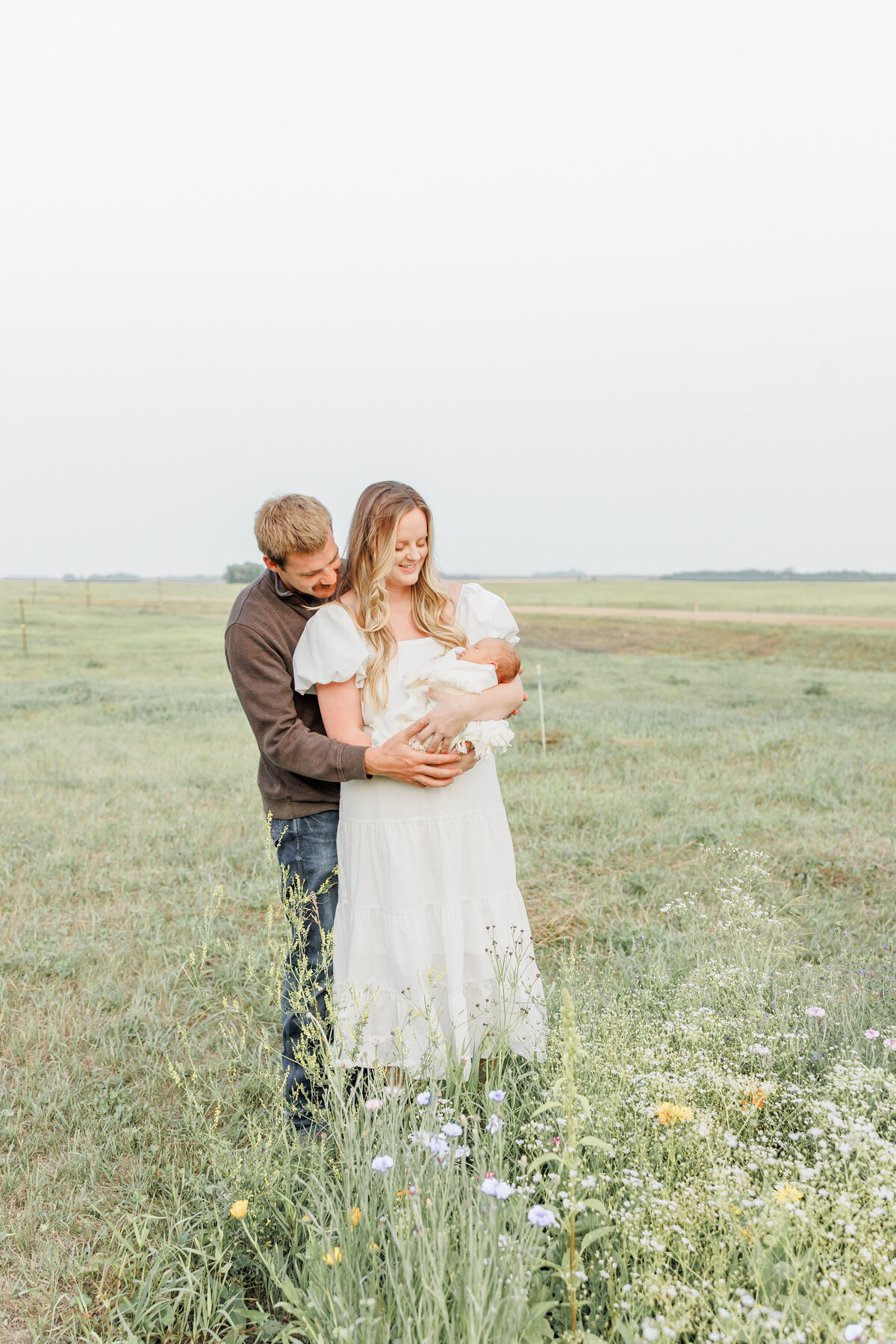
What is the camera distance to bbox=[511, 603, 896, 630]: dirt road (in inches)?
1706

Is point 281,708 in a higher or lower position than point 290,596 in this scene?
lower

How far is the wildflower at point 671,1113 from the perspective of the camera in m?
2.29

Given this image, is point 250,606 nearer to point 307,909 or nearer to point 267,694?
point 267,694

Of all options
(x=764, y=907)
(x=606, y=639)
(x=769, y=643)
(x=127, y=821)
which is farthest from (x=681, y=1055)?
(x=606, y=639)

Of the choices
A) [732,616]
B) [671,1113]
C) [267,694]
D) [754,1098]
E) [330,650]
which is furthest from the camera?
[732,616]

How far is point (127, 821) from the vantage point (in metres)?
7.72

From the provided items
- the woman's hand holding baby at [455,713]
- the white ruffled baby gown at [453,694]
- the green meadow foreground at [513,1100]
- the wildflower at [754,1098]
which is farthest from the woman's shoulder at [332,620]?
the wildflower at [754,1098]

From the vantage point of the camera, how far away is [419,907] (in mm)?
2939

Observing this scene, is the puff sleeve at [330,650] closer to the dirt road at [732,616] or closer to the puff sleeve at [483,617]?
the puff sleeve at [483,617]

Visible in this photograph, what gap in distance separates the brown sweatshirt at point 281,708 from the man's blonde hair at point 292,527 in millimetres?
215

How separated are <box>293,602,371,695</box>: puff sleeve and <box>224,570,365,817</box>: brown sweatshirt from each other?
0.43 feet

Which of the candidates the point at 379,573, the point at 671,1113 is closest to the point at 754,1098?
the point at 671,1113

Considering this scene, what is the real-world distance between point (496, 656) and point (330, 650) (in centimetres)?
60

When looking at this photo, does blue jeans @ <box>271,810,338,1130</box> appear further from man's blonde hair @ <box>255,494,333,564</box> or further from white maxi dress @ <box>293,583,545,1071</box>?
man's blonde hair @ <box>255,494,333,564</box>
